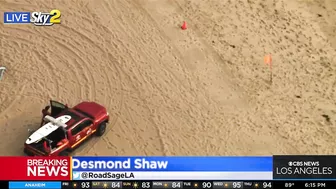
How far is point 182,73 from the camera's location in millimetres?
23016

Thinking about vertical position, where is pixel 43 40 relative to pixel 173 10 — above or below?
below

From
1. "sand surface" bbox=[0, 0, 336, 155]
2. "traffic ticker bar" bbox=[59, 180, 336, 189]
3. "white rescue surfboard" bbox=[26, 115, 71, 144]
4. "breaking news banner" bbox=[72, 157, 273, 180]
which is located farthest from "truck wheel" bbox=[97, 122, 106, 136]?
"traffic ticker bar" bbox=[59, 180, 336, 189]

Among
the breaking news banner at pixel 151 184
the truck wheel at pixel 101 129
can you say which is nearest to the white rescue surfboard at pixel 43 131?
the truck wheel at pixel 101 129

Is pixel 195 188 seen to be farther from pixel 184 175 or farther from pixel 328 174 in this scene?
pixel 328 174

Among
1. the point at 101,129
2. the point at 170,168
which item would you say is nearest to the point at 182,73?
the point at 101,129

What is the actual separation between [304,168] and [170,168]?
4007 millimetres

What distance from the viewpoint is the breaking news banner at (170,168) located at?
56.3 feet

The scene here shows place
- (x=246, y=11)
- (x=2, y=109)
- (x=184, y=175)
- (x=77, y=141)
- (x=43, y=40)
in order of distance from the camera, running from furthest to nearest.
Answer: (x=246, y=11) → (x=43, y=40) → (x=2, y=109) → (x=77, y=141) → (x=184, y=175)

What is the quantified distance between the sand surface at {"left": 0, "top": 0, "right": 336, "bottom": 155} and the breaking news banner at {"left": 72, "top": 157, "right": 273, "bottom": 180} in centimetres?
249

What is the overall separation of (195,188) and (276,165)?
8.19 ft

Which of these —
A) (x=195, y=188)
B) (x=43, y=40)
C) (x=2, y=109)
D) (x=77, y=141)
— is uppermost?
(x=43, y=40)

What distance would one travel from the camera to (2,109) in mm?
21422

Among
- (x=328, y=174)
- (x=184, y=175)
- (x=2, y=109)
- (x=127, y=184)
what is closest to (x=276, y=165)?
(x=328, y=174)

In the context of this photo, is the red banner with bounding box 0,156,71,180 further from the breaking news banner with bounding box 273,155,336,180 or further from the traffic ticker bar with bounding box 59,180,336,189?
the breaking news banner with bounding box 273,155,336,180
